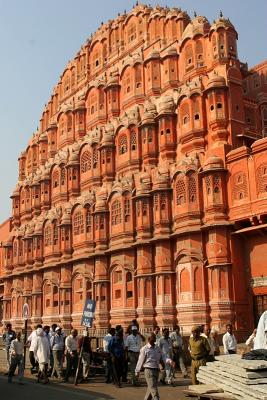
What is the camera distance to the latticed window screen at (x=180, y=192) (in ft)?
88.0

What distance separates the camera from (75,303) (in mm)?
33781

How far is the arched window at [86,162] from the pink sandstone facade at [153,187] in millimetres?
141

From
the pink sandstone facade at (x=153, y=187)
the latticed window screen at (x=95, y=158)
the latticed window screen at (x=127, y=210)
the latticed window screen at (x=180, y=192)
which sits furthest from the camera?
the latticed window screen at (x=95, y=158)

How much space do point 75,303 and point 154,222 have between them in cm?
919

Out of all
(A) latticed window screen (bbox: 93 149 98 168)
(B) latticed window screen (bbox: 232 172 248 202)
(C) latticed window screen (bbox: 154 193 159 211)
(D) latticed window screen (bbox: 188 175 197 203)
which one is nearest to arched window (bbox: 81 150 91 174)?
(A) latticed window screen (bbox: 93 149 98 168)

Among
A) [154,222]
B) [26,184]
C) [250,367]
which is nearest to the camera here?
[250,367]

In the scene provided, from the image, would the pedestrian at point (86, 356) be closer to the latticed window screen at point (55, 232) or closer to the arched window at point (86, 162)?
the arched window at point (86, 162)

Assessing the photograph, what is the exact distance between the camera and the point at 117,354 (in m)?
14.9

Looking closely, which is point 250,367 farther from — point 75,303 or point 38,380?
point 75,303

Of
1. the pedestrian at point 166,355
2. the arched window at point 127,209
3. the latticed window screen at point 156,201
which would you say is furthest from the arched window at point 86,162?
the pedestrian at point 166,355

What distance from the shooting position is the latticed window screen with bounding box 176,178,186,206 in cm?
2682

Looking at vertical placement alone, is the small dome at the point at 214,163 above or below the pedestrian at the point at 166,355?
above

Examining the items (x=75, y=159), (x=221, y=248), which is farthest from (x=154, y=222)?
(x=75, y=159)

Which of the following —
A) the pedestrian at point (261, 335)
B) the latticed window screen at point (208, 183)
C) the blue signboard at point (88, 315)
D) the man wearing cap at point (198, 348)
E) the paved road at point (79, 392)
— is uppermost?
the latticed window screen at point (208, 183)
